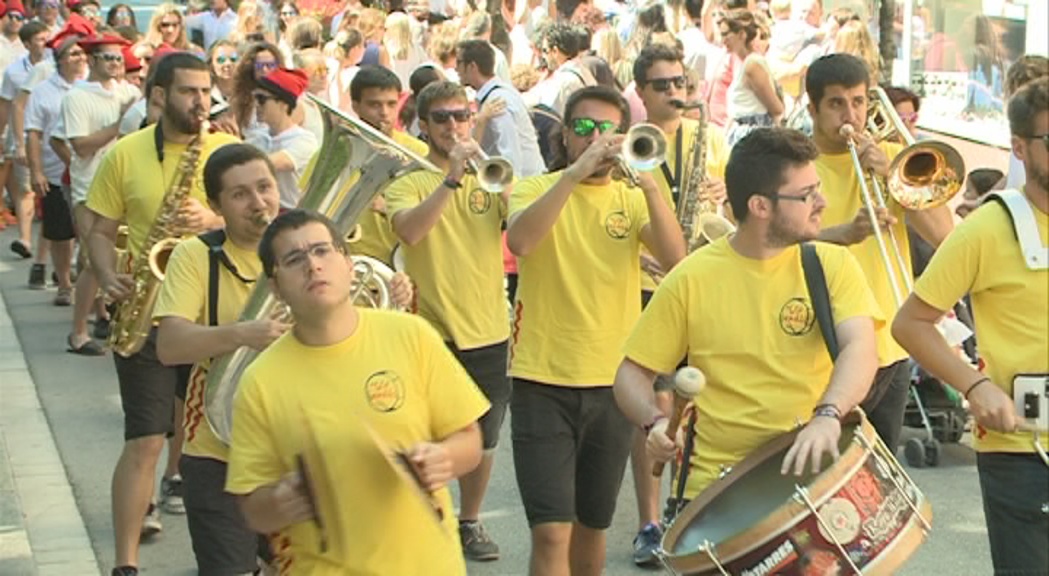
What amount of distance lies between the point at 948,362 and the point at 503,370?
3.11 metres

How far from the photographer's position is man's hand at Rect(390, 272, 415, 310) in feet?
21.3

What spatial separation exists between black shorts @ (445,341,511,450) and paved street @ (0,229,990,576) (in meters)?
0.61

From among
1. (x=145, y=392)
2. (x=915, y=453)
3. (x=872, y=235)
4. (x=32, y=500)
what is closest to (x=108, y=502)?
(x=32, y=500)

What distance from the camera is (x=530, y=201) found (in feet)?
22.6

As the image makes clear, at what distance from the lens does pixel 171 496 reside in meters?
9.02

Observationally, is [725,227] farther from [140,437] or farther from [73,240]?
[73,240]

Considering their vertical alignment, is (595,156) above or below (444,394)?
above

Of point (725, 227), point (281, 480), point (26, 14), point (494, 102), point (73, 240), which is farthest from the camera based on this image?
point (26, 14)

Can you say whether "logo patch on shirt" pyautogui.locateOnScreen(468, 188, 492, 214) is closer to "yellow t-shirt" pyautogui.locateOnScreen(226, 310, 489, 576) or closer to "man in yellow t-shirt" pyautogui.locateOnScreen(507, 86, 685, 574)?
"man in yellow t-shirt" pyautogui.locateOnScreen(507, 86, 685, 574)

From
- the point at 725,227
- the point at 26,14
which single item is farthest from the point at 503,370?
the point at 26,14

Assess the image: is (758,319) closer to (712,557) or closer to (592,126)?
(712,557)

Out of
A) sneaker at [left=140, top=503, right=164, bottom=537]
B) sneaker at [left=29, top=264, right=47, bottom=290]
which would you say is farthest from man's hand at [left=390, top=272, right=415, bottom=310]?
sneaker at [left=29, top=264, right=47, bottom=290]

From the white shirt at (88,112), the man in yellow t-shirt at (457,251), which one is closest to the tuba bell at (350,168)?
the man in yellow t-shirt at (457,251)

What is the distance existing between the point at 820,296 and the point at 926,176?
195cm
